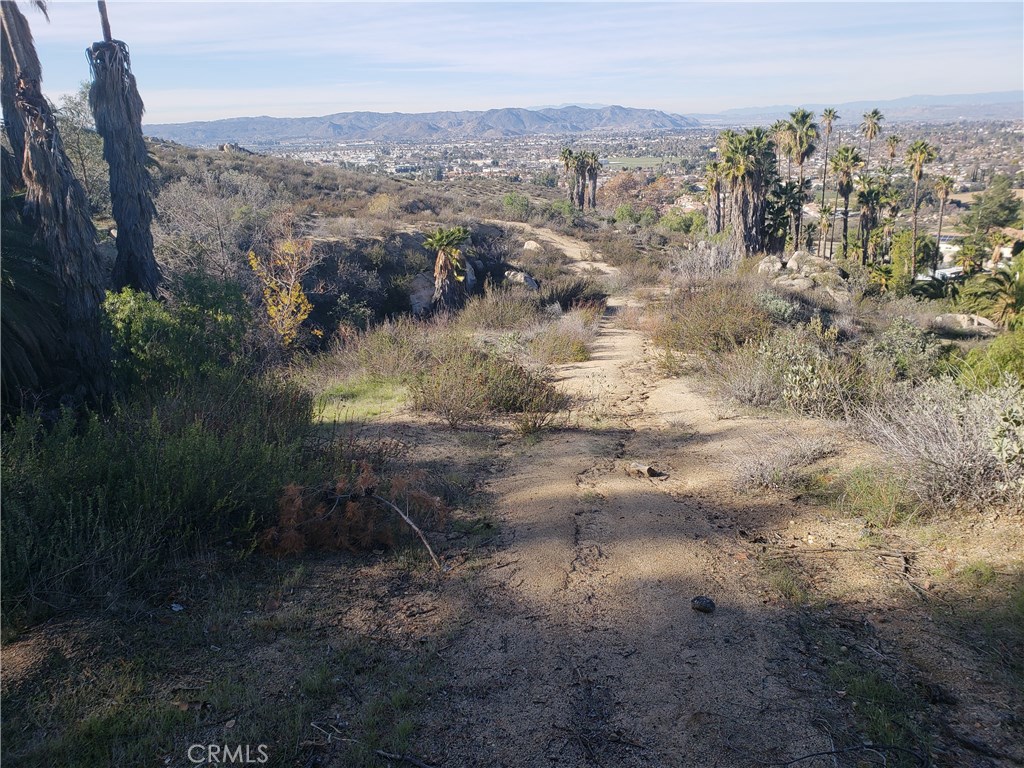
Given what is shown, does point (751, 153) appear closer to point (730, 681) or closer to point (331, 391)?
point (331, 391)

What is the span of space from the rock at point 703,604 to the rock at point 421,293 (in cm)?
1752

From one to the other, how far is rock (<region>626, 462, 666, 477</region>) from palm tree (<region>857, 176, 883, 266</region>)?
40.4 metres

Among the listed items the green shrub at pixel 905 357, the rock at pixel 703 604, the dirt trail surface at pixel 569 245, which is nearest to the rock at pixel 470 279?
the dirt trail surface at pixel 569 245

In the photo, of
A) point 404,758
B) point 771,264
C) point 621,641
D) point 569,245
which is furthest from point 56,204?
point 569,245

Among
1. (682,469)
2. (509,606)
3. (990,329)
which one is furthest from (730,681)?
(990,329)

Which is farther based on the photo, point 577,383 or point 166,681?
point 577,383

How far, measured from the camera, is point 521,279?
25609mm

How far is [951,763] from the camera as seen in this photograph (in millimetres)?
3311

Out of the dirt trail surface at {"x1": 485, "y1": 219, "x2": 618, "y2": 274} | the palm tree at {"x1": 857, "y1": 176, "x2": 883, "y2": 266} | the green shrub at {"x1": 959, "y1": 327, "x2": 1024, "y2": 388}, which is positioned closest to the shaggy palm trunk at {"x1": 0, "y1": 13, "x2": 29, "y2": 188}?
the green shrub at {"x1": 959, "y1": 327, "x2": 1024, "y2": 388}

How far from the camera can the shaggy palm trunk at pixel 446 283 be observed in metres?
20.6

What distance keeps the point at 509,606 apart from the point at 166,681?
2207mm

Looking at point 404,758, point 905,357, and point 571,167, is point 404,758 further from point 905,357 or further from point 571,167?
point 571,167

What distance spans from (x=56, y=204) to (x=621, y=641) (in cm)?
868

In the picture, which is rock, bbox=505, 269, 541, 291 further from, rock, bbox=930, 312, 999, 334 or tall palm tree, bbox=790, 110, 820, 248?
tall palm tree, bbox=790, 110, 820, 248
